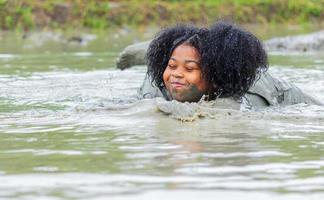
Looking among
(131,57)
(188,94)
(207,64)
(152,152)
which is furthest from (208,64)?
(131,57)

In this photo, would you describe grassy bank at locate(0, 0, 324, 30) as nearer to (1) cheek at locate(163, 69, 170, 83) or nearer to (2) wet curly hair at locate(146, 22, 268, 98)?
(2) wet curly hair at locate(146, 22, 268, 98)

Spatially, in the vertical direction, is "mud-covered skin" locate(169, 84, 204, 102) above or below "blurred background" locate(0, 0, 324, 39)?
below

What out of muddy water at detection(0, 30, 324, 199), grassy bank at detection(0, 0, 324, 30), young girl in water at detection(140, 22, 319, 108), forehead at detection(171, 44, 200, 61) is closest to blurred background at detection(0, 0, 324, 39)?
grassy bank at detection(0, 0, 324, 30)

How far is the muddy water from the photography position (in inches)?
139

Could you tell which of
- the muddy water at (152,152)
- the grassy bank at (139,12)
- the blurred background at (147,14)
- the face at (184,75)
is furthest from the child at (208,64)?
the grassy bank at (139,12)

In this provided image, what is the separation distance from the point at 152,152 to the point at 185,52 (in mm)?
1920

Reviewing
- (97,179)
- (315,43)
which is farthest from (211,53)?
(315,43)

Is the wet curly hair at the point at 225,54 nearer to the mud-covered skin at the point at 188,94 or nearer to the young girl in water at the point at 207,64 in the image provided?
the young girl in water at the point at 207,64

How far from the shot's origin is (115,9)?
858 inches

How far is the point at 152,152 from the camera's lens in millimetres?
4410

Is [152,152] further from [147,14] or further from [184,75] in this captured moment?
[147,14]

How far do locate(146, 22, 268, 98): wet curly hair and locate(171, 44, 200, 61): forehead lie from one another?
29 mm

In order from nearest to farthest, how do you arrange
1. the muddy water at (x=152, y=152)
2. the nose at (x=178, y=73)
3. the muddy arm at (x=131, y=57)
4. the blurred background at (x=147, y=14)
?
the muddy water at (x=152, y=152) → the nose at (x=178, y=73) → the muddy arm at (x=131, y=57) → the blurred background at (x=147, y=14)

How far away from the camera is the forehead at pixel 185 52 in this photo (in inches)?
245
